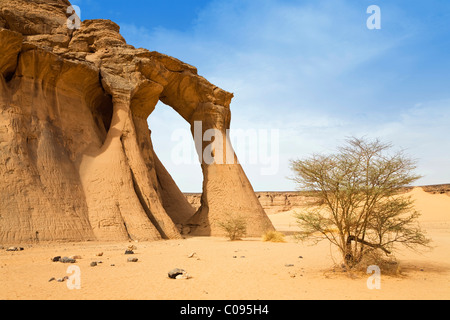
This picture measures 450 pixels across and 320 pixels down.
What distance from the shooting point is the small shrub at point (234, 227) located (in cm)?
1509

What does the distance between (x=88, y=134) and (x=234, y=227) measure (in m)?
7.31

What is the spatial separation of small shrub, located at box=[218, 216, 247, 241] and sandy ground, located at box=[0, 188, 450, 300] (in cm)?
553

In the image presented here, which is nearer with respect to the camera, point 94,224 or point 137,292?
point 137,292

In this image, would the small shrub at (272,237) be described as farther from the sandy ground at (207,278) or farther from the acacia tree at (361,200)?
the acacia tree at (361,200)

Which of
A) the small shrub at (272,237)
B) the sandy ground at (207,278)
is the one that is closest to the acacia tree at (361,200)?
the sandy ground at (207,278)

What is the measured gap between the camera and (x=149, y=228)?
42.4 ft

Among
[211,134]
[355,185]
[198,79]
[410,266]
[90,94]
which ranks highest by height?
[198,79]

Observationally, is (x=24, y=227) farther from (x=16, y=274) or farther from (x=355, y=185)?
(x=355, y=185)

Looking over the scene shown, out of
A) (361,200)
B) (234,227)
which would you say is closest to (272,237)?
(234,227)

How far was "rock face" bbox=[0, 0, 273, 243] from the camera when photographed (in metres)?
11.4

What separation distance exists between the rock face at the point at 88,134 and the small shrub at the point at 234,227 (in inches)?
49.3

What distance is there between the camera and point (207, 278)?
245 inches

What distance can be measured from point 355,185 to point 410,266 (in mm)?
2816
